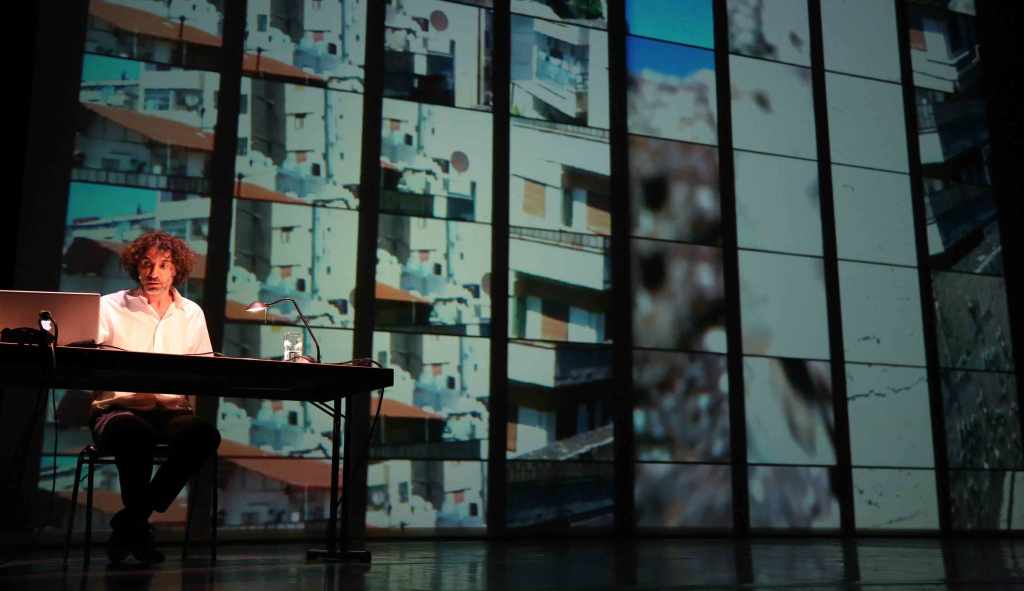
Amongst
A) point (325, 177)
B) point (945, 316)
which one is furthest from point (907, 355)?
point (325, 177)

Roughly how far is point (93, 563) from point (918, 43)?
19.7 feet

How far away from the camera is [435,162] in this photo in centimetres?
500

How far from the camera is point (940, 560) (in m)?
3.43

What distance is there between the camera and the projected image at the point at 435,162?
16.1 ft

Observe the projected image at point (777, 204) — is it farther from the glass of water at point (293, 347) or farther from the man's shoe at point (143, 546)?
the man's shoe at point (143, 546)

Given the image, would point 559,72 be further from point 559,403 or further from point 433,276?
point 559,403

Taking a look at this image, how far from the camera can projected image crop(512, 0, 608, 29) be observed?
17.6 ft

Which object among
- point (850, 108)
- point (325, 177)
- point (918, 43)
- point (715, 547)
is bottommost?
point (715, 547)

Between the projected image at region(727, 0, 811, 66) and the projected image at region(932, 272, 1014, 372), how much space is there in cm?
177

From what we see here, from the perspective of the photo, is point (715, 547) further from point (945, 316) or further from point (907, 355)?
point (945, 316)

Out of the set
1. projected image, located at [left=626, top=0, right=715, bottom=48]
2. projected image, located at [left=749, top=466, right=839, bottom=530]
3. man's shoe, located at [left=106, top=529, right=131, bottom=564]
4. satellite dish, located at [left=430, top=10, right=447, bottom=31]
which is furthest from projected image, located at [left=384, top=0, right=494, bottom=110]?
man's shoe, located at [left=106, top=529, right=131, bottom=564]

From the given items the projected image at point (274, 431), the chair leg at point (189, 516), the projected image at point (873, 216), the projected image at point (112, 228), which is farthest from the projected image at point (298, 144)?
the projected image at point (873, 216)

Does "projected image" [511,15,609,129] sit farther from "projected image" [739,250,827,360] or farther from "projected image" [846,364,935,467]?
"projected image" [846,364,935,467]

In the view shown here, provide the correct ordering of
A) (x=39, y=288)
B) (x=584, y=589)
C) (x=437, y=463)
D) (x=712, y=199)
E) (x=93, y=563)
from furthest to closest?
1. (x=712, y=199)
2. (x=437, y=463)
3. (x=39, y=288)
4. (x=93, y=563)
5. (x=584, y=589)
